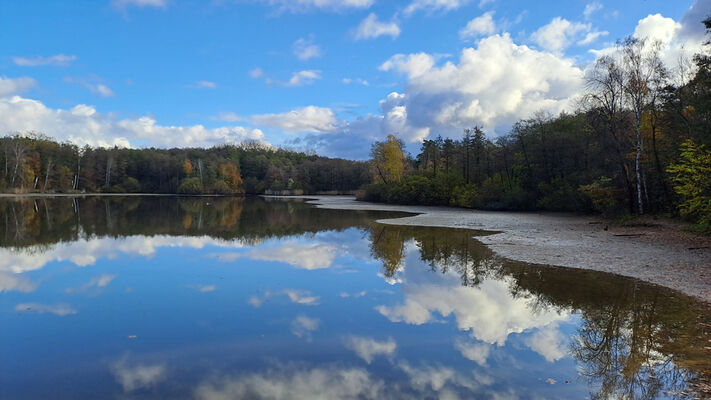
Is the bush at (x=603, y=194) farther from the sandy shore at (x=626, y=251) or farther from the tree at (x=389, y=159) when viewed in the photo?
the tree at (x=389, y=159)

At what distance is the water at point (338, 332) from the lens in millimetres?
5012

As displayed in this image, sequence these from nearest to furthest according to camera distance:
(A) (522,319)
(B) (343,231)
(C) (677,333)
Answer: (C) (677,333) → (A) (522,319) → (B) (343,231)

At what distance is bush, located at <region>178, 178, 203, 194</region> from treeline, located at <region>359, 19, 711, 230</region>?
59.1m

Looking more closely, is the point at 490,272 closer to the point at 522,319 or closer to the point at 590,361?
A: the point at 522,319

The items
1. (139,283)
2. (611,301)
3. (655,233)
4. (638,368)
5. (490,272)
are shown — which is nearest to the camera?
(638,368)

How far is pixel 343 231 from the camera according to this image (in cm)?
2364

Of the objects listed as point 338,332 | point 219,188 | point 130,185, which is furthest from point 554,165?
point 130,185

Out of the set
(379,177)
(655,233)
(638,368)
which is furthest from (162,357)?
(379,177)

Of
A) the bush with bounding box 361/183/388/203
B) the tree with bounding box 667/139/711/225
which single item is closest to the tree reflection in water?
the tree with bounding box 667/139/711/225

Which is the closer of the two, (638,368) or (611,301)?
(638,368)

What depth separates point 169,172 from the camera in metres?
109

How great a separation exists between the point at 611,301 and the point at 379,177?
61.2 meters

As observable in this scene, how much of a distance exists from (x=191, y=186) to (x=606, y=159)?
9266 cm

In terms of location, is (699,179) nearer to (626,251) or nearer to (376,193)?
(626,251)
